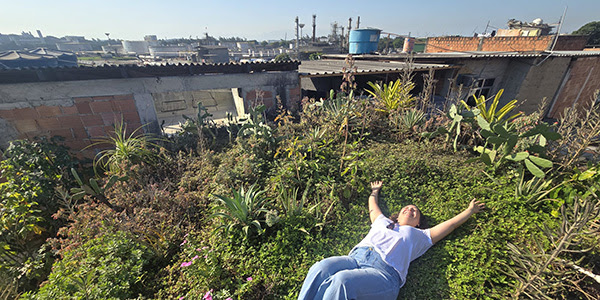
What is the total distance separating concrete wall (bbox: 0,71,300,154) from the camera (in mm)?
3768

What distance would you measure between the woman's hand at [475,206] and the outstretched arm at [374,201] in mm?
959

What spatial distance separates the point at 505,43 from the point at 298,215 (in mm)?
16994

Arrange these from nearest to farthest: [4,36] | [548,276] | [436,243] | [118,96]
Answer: [548,276]
[436,243]
[118,96]
[4,36]

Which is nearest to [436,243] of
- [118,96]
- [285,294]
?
[285,294]

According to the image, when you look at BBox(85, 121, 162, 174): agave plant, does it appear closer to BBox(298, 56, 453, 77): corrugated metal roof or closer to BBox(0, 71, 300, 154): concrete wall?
BBox(0, 71, 300, 154): concrete wall

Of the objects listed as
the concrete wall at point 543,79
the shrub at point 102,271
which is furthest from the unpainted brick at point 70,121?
the concrete wall at point 543,79

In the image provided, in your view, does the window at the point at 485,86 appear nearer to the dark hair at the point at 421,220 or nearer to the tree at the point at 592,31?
the dark hair at the point at 421,220

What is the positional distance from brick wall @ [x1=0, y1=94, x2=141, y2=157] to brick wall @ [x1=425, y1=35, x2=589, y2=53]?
17.0 metres

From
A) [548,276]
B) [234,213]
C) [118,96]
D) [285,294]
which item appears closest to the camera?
[548,276]

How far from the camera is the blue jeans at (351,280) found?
1830mm

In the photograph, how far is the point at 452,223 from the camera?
7.82 ft

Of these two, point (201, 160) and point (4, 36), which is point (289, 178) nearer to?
point (201, 160)

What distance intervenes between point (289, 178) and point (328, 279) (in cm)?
147

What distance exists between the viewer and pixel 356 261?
2135mm
